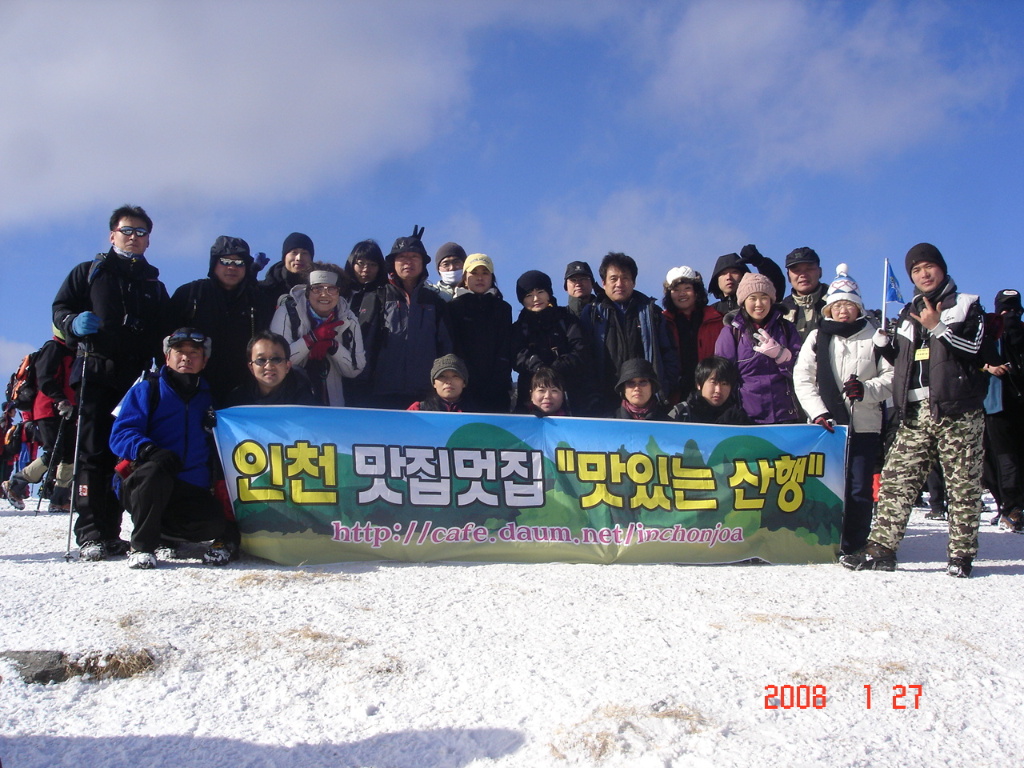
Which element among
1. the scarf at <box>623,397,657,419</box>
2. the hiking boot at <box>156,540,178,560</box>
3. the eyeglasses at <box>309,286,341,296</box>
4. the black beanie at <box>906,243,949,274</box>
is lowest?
the hiking boot at <box>156,540,178,560</box>

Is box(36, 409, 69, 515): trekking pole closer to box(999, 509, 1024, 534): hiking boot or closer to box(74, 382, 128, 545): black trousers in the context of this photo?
box(74, 382, 128, 545): black trousers

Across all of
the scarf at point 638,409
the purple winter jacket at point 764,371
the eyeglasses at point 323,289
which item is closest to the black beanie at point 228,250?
the eyeglasses at point 323,289

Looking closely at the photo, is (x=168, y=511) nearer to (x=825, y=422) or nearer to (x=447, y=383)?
(x=447, y=383)

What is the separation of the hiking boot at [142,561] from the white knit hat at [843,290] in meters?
5.02

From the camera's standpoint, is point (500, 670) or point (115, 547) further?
point (115, 547)

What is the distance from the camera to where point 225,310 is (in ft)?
19.4

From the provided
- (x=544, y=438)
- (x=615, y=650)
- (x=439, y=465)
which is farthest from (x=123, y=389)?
(x=615, y=650)

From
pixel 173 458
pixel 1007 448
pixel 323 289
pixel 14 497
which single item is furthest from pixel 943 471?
Result: pixel 14 497

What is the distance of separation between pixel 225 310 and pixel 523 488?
268 cm

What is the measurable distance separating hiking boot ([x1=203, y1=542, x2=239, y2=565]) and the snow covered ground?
13cm

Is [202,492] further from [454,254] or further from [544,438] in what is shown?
[454,254]

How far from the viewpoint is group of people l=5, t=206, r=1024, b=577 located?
199 inches

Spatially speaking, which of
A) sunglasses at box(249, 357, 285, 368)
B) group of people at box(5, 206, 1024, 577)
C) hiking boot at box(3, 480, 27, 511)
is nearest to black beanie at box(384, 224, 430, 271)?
group of people at box(5, 206, 1024, 577)

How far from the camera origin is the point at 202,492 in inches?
200
